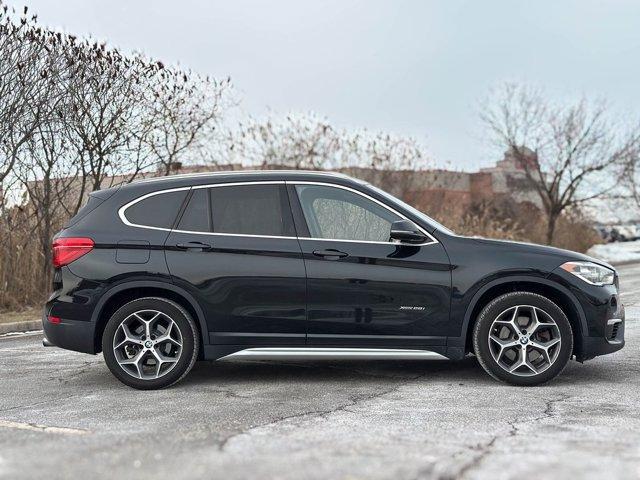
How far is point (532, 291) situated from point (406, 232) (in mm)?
1132

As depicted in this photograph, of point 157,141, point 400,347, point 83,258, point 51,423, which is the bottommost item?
point 51,423

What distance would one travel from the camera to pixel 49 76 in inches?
545

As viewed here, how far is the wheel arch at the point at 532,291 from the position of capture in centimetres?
614

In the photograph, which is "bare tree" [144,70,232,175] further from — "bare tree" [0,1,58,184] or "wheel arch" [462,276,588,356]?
"wheel arch" [462,276,588,356]

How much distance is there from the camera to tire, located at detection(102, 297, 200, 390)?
20.3ft

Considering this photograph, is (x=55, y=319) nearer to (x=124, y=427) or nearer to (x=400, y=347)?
(x=124, y=427)

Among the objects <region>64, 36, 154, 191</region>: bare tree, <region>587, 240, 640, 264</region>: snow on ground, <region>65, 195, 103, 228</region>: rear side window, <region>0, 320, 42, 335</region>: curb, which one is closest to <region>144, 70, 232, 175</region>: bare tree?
<region>64, 36, 154, 191</region>: bare tree

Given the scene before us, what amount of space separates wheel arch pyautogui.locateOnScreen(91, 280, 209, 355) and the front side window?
1.13m

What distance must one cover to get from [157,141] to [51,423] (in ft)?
37.0

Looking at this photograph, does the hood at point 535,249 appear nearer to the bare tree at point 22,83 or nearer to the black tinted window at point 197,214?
the black tinted window at point 197,214

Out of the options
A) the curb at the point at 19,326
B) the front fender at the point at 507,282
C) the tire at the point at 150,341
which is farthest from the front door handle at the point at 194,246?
the curb at the point at 19,326

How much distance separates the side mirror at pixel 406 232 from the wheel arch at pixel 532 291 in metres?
0.63

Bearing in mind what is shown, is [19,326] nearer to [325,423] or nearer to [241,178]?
[241,178]

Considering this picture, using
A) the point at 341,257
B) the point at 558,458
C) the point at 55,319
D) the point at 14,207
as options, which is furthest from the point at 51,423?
the point at 14,207
